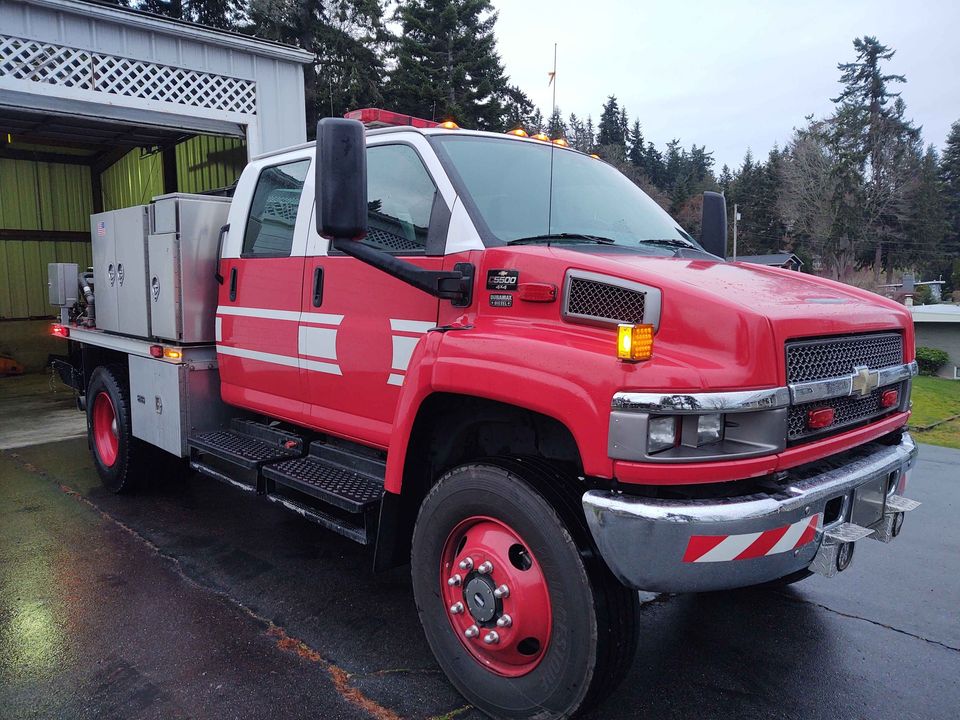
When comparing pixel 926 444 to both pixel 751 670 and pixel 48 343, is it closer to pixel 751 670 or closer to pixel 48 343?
pixel 751 670

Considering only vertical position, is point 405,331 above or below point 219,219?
below

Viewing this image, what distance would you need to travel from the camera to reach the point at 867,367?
291cm

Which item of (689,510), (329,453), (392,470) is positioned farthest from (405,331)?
(689,510)

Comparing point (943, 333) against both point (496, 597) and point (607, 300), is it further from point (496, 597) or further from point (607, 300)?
A: point (496, 597)

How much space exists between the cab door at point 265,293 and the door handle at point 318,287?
15 centimetres

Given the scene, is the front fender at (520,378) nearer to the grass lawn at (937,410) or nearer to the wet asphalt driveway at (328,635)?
the wet asphalt driveway at (328,635)

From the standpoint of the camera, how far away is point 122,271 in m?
5.48

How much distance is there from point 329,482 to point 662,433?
6.30 feet

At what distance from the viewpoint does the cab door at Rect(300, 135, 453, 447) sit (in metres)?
3.34

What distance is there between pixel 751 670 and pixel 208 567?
9.92ft

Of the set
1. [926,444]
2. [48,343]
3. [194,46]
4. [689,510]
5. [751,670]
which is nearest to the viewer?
[689,510]

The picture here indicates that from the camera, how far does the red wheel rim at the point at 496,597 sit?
2674mm

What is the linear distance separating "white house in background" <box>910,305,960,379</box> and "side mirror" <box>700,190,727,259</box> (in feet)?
52.6

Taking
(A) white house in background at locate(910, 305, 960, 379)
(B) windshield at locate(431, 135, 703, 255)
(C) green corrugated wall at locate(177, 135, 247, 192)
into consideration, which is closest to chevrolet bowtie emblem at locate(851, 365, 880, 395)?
(B) windshield at locate(431, 135, 703, 255)
